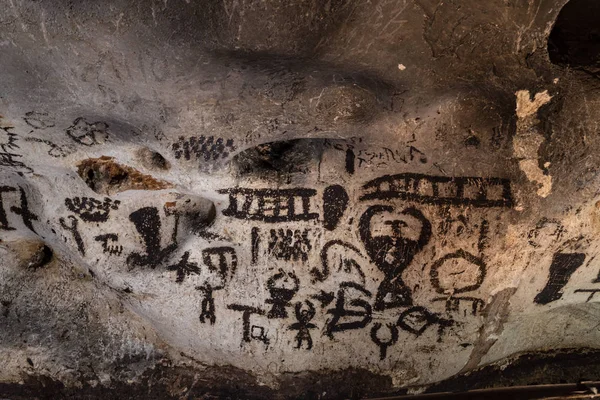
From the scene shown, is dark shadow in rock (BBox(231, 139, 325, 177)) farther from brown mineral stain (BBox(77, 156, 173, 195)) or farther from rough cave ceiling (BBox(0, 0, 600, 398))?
brown mineral stain (BBox(77, 156, 173, 195))

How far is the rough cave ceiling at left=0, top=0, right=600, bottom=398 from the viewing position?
144 centimetres

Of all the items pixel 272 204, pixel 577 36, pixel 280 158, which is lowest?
pixel 272 204

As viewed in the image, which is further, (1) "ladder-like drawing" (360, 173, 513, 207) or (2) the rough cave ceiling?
(1) "ladder-like drawing" (360, 173, 513, 207)

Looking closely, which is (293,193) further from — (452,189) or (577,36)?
(577,36)

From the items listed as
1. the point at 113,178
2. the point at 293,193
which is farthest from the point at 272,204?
the point at 113,178

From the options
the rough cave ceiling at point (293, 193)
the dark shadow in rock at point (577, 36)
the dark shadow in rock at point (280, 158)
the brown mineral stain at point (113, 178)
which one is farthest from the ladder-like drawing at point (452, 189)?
the brown mineral stain at point (113, 178)

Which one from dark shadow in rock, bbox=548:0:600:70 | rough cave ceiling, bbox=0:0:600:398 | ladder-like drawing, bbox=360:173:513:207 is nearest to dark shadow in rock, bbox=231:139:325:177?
rough cave ceiling, bbox=0:0:600:398

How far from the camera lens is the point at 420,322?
1.86 metres

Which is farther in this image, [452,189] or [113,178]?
[113,178]

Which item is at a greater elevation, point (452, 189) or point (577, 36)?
point (577, 36)

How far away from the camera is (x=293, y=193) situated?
1.75 m

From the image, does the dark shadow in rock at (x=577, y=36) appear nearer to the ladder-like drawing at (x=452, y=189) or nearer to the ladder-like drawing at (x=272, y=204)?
the ladder-like drawing at (x=452, y=189)

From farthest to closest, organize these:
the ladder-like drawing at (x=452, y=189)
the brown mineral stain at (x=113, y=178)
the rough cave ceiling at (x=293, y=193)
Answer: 1. the brown mineral stain at (x=113, y=178)
2. the ladder-like drawing at (x=452, y=189)
3. the rough cave ceiling at (x=293, y=193)

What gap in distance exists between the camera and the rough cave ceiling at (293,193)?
144cm
